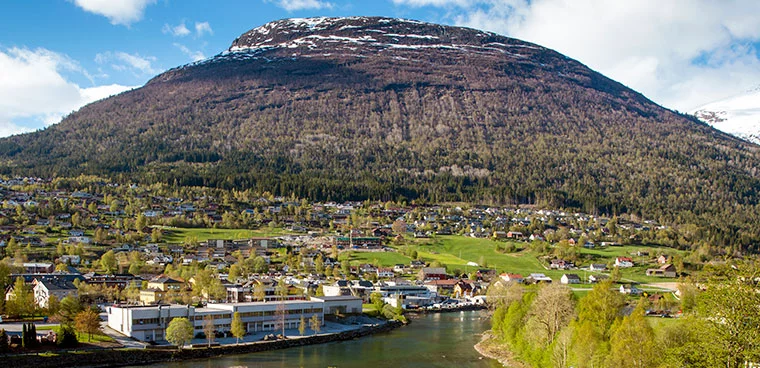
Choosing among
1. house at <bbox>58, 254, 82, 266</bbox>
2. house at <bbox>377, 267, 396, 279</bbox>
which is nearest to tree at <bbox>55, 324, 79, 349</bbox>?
house at <bbox>58, 254, 82, 266</bbox>

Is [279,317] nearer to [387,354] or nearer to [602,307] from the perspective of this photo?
[387,354]

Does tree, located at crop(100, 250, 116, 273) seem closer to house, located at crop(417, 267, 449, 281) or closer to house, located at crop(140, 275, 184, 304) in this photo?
house, located at crop(140, 275, 184, 304)

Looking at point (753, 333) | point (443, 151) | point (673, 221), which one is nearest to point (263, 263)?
point (753, 333)

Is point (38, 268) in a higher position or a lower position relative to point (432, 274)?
higher

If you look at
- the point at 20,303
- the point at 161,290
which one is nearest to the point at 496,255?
the point at 161,290

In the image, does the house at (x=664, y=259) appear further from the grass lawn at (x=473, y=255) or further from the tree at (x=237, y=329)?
the tree at (x=237, y=329)
